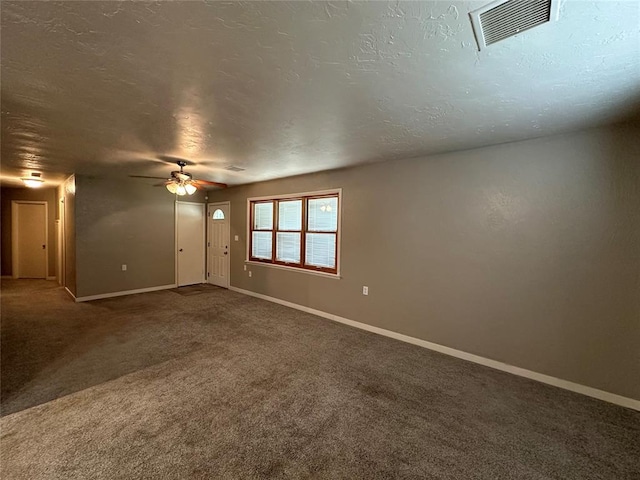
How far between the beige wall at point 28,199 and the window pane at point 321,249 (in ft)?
24.0

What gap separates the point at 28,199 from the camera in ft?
24.2

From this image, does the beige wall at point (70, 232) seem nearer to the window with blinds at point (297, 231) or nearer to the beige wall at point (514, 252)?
the window with blinds at point (297, 231)

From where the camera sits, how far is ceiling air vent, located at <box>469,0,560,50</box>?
122cm

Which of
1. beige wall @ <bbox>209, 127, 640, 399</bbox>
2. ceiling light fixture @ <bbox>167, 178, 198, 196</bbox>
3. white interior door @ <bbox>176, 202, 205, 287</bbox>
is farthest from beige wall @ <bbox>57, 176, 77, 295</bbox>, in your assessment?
beige wall @ <bbox>209, 127, 640, 399</bbox>

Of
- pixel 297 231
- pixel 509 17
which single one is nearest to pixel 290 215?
pixel 297 231

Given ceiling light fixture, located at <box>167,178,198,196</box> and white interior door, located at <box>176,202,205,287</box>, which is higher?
ceiling light fixture, located at <box>167,178,198,196</box>

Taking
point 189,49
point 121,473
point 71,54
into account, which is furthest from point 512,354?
point 71,54

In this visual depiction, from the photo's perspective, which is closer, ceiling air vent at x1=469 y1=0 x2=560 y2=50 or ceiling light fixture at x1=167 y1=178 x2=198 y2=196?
ceiling air vent at x1=469 y1=0 x2=560 y2=50

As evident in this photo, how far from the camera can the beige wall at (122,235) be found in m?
5.35

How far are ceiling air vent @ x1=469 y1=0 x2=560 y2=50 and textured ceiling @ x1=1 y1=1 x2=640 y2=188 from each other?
5 centimetres

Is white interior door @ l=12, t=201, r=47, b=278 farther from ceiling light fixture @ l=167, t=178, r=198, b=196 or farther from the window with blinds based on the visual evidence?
ceiling light fixture @ l=167, t=178, r=198, b=196

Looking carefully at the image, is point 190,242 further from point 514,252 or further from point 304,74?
point 514,252

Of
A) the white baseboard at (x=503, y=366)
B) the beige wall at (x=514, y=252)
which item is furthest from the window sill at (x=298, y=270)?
the white baseboard at (x=503, y=366)

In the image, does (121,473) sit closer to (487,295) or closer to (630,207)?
(487,295)
